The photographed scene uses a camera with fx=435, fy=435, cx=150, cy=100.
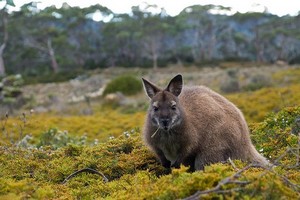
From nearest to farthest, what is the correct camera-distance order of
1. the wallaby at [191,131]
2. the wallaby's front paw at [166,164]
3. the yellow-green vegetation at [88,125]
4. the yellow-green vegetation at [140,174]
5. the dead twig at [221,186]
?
the dead twig at [221,186] < the yellow-green vegetation at [140,174] < the wallaby at [191,131] < the wallaby's front paw at [166,164] < the yellow-green vegetation at [88,125]

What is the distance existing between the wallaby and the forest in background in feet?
173

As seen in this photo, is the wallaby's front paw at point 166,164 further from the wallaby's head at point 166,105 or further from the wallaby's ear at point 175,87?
the wallaby's ear at point 175,87

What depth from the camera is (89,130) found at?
18.5 m

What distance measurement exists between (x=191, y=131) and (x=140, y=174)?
897 mm

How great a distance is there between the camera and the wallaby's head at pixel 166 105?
495 cm

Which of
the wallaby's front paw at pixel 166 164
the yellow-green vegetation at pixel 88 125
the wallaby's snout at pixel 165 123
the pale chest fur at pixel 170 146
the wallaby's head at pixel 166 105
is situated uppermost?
the wallaby's head at pixel 166 105

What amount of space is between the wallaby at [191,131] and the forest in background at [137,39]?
2076 inches

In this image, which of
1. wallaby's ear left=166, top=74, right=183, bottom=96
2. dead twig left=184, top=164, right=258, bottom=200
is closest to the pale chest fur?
wallaby's ear left=166, top=74, right=183, bottom=96

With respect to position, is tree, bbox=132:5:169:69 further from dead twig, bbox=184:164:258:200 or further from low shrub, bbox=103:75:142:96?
dead twig, bbox=184:164:258:200

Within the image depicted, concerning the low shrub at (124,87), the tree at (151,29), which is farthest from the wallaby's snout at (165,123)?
the tree at (151,29)

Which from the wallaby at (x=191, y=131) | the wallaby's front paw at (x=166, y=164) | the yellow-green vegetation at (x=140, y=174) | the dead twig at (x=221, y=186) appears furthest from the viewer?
the wallaby's front paw at (x=166, y=164)

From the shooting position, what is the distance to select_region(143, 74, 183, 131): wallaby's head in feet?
16.2

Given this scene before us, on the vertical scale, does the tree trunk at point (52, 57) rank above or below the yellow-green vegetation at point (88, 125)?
below

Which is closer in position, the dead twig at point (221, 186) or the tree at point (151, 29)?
the dead twig at point (221, 186)
